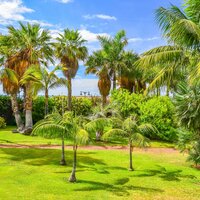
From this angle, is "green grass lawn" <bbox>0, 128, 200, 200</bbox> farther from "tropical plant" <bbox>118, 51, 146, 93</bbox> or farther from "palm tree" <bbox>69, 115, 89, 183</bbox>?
"tropical plant" <bbox>118, 51, 146, 93</bbox>

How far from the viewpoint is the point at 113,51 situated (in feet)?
129

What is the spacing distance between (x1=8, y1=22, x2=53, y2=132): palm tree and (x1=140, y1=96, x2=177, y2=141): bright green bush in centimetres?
1118

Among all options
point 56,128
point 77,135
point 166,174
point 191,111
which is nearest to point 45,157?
point 56,128

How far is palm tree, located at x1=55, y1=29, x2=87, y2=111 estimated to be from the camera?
121ft

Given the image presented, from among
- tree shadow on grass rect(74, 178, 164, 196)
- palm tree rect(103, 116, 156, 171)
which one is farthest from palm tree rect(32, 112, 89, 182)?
palm tree rect(103, 116, 156, 171)

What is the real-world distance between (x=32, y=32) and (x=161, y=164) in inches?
752

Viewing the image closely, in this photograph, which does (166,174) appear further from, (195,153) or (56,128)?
(56,128)

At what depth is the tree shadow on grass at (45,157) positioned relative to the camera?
2042 centimetres

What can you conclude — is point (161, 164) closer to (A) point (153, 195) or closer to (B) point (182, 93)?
(B) point (182, 93)

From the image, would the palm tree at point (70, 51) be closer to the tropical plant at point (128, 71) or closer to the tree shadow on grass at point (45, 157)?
the tropical plant at point (128, 71)

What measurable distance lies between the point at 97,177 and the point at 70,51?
22.0 m

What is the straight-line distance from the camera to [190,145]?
21781 mm

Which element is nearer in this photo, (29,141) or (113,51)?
(29,141)

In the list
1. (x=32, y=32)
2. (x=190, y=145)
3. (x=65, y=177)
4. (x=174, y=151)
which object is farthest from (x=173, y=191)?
(x=32, y=32)
